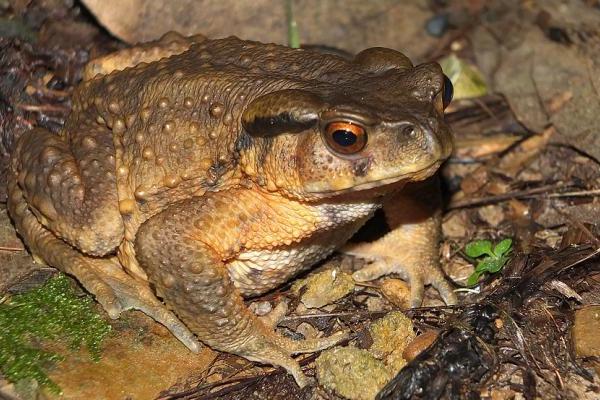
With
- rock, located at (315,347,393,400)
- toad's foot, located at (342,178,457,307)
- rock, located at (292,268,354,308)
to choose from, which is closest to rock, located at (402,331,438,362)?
rock, located at (315,347,393,400)

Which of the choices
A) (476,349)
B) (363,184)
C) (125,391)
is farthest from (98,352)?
(476,349)

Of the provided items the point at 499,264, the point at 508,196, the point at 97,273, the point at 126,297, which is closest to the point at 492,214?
the point at 508,196

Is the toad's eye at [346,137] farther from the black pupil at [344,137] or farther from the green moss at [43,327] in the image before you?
the green moss at [43,327]

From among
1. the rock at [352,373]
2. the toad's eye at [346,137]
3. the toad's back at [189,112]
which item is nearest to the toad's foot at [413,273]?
the rock at [352,373]

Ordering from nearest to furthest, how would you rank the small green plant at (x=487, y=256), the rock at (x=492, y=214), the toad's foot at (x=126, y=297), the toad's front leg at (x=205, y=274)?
the toad's front leg at (x=205, y=274)
the toad's foot at (x=126, y=297)
the small green plant at (x=487, y=256)
the rock at (x=492, y=214)

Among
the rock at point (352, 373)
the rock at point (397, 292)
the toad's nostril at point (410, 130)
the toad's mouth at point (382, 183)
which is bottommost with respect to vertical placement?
the rock at point (397, 292)

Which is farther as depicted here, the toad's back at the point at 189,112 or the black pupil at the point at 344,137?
the toad's back at the point at 189,112

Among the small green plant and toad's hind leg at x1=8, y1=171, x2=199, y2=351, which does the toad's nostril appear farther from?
toad's hind leg at x1=8, y1=171, x2=199, y2=351

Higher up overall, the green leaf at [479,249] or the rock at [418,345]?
the rock at [418,345]

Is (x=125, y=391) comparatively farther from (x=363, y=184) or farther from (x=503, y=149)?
(x=503, y=149)
